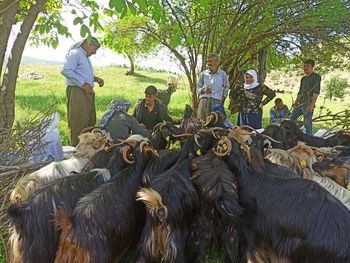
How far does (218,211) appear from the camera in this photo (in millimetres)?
3568

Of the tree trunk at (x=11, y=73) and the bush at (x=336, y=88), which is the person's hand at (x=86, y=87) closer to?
the tree trunk at (x=11, y=73)

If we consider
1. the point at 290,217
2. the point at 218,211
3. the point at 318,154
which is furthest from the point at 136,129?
the point at 290,217

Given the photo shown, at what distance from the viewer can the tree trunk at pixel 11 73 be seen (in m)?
5.34

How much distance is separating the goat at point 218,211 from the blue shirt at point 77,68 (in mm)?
3477

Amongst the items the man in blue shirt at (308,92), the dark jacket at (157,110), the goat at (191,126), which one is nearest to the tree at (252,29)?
the man in blue shirt at (308,92)

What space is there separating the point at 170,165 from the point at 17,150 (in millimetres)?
1723

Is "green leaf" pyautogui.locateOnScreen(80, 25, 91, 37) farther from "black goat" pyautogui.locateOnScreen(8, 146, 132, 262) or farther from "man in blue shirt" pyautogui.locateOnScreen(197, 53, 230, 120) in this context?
"man in blue shirt" pyautogui.locateOnScreen(197, 53, 230, 120)

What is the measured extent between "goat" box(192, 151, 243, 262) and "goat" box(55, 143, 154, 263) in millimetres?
518

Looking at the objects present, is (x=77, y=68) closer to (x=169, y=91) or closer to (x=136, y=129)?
(x=136, y=129)

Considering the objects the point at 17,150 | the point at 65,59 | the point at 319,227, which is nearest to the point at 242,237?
the point at 319,227

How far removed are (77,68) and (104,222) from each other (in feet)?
12.8

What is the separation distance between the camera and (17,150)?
4715mm

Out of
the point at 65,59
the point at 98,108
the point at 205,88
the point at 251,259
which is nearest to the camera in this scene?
the point at 251,259

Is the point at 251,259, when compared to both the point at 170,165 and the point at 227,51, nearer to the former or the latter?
the point at 170,165
